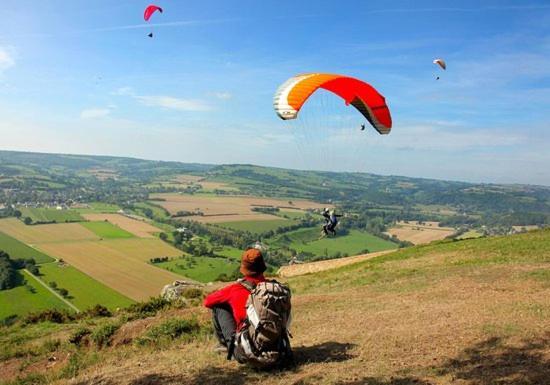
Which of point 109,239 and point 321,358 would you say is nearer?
Result: point 321,358

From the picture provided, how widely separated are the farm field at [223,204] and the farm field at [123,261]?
4403 centimetres

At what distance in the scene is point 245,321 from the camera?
26.5 feet

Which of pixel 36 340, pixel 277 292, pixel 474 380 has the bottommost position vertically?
pixel 36 340

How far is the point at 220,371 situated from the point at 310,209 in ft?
532

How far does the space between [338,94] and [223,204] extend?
156561 millimetres

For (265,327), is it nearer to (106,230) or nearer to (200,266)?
(200,266)

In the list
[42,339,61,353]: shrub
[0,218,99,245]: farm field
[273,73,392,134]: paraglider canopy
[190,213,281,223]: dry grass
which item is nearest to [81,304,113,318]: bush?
[42,339,61,353]: shrub

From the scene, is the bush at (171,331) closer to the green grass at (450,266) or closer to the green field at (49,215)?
the green grass at (450,266)

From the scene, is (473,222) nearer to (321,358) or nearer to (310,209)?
(310,209)

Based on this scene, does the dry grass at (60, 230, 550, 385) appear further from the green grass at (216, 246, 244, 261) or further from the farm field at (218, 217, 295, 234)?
the farm field at (218, 217, 295, 234)

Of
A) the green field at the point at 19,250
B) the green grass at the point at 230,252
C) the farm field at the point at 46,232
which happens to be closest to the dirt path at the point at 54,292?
the green field at the point at 19,250

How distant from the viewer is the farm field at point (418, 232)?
115 m

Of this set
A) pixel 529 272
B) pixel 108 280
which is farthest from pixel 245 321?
pixel 108 280

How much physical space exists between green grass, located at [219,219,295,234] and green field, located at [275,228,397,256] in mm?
8519
